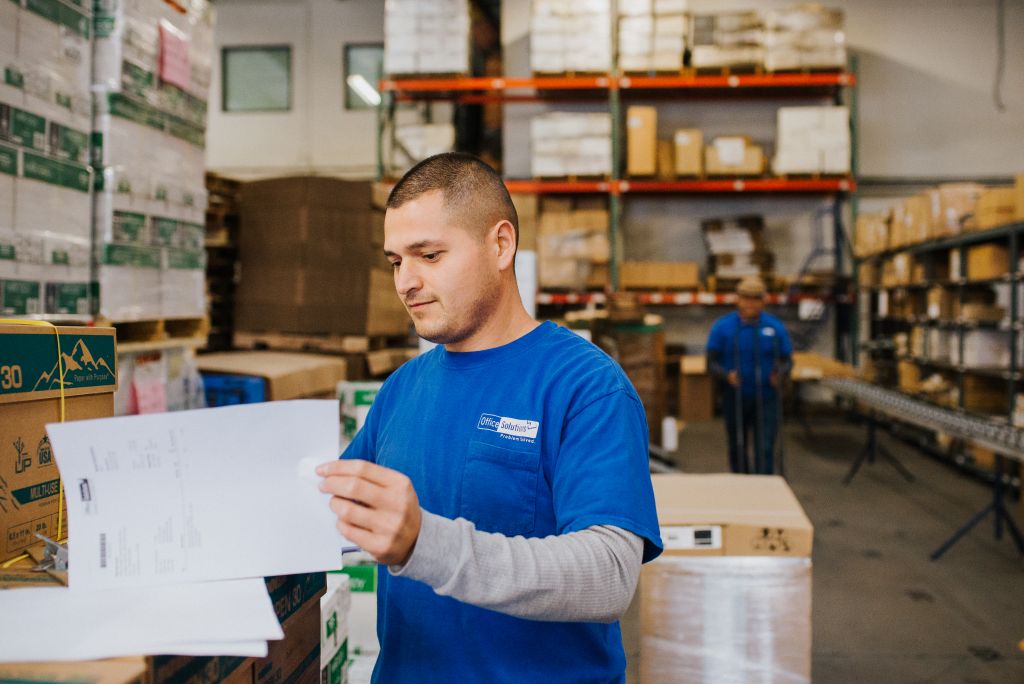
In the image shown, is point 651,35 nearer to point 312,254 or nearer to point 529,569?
point 312,254

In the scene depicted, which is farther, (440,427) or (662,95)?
(662,95)

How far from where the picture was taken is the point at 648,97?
10719 mm

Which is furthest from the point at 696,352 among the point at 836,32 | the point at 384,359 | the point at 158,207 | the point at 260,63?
the point at 260,63

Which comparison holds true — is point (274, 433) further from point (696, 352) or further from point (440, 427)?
point (696, 352)

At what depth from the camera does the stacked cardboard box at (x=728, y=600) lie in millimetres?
2537

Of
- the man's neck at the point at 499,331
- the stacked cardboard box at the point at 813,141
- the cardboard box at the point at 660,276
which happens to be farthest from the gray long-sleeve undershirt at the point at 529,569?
the stacked cardboard box at the point at 813,141

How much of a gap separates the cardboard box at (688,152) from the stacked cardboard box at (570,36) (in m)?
1.30

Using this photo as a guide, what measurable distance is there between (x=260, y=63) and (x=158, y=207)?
12.2m

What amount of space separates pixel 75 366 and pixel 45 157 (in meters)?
1.57

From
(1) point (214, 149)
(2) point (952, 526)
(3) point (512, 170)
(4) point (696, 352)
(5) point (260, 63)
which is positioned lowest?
(2) point (952, 526)

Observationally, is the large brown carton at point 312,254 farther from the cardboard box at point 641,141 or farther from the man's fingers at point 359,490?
the cardboard box at point 641,141

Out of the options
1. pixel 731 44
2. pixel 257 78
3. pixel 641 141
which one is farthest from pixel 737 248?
pixel 257 78

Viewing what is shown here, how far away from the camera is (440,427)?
1.41 metres

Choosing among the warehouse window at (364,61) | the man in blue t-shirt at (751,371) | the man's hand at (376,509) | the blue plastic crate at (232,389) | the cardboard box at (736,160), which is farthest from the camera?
the warehouse window at (364,61)
